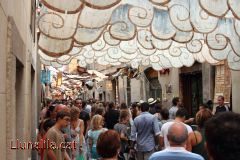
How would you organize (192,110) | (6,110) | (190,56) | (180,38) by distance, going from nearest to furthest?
(6,110)
(180,38)
(190,56)
(192,110)

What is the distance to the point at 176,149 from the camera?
5.13m

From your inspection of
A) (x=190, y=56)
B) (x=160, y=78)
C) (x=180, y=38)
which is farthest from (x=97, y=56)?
(x=160, y=78)

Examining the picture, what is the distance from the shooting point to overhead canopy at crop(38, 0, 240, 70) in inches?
354

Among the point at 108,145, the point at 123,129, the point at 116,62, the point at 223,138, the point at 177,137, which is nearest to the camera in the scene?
the point at 223,138

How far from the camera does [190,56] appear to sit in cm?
1698

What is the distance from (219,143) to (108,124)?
1105 centimetres

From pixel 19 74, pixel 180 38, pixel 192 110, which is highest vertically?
pixel 180 38

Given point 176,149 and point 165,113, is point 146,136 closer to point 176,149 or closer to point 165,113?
point 165,113

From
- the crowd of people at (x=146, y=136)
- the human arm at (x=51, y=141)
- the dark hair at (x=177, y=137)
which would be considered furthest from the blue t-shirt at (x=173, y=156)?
the human arm at (x=51, y=141)

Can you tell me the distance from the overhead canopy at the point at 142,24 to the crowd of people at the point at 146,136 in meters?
1.55

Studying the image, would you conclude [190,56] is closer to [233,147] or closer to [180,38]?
[180,38]

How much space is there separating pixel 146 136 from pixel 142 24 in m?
2.55

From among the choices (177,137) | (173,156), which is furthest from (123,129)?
(173,156)

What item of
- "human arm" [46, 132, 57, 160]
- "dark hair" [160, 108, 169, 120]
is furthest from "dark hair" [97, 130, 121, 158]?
"dark hair" [160, 108, 169, 120]
